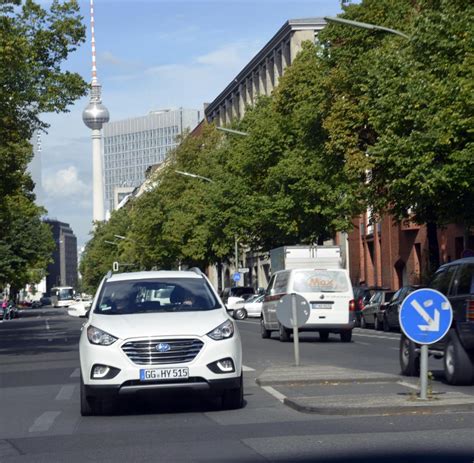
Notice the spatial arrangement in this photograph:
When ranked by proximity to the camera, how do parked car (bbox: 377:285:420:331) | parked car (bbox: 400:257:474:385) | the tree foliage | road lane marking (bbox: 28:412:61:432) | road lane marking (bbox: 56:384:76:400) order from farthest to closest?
parked car (bbox: 377:285:420:331), the tree foliage, road lane marking (bbox: 56:384:76:400), parked car (bbox: 400:257:474:385), road lane marking (bbox: 28:412:61:432)

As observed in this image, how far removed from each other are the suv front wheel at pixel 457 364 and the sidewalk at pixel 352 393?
0.18 meters

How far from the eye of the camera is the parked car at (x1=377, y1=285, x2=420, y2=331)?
4006cm

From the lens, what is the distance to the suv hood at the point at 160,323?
13320 millimetres

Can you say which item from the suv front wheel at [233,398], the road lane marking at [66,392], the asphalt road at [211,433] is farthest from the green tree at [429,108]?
the suv front wheel at [233,398]

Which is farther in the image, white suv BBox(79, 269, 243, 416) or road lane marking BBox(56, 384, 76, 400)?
road lane marking BBox(56, 384, 76, 400)

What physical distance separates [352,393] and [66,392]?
177 inches

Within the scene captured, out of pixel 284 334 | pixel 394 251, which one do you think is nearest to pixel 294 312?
pixel 284 334

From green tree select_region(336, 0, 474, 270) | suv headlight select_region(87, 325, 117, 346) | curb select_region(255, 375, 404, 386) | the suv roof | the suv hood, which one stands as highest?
green tree select_region(336, 0, 474, 270)

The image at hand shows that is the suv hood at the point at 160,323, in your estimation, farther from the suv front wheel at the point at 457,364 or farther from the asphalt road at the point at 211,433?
the suv front wheel at the point at 457,364

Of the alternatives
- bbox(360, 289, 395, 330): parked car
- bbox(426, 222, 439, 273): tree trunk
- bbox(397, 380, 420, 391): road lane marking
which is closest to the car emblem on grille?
bbox(397, 380, 420, 391): road lane marking

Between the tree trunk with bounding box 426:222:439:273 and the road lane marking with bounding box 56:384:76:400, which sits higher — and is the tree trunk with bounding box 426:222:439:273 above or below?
above

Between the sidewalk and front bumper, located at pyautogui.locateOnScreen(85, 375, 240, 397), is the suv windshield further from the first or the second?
the sidewalk

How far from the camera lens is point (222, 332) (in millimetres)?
13562

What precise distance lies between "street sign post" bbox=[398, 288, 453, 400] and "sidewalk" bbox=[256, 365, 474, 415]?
2.17 feet
